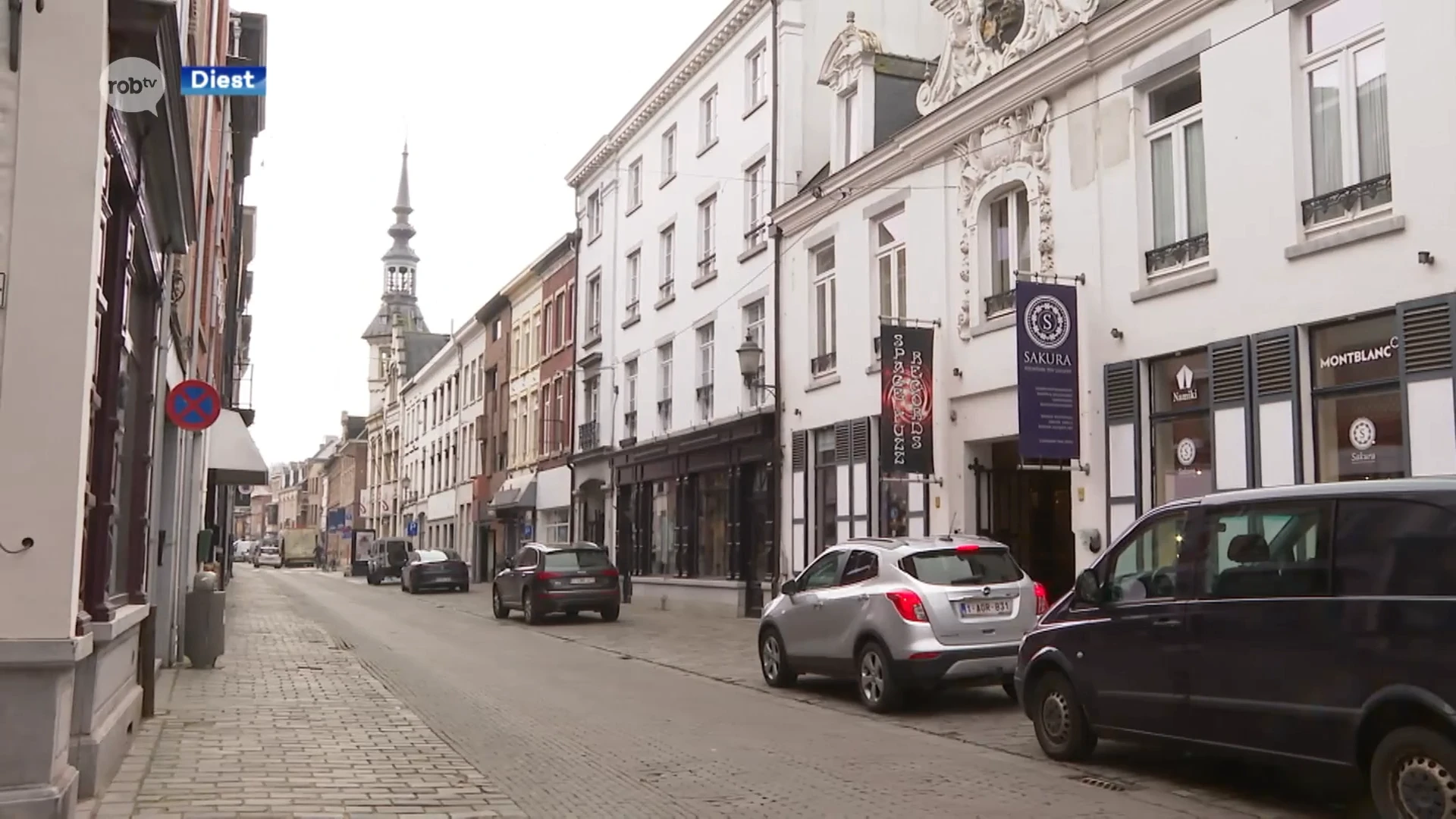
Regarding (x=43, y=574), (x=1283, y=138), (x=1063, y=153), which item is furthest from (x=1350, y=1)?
(x=43, y=574)

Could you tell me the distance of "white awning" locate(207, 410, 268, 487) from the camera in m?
21.5

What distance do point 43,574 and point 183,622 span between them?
425 inches

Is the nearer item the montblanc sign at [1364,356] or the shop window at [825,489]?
the montblanc sign at [1364,356]

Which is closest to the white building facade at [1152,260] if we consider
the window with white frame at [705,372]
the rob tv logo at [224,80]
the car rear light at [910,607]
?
the car rear light at [910,607]

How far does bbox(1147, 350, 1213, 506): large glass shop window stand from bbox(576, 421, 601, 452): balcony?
918 inches

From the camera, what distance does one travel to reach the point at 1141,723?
8609mm

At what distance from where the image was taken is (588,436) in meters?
38.1

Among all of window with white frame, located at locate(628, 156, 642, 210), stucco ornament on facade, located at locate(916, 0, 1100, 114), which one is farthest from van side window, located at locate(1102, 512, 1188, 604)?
window with white frame, located at locate(628, 156, 642, 210)

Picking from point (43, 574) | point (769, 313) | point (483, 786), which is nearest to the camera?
point (43, 574)

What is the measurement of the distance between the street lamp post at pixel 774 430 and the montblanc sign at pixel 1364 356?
13.1m

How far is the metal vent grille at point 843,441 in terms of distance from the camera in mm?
22438

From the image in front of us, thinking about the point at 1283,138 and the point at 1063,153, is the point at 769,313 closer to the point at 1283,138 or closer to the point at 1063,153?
the point at 1063,153

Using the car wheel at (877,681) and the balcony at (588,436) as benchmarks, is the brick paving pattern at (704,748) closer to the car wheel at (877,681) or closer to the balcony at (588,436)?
the car wheel at (877,681)

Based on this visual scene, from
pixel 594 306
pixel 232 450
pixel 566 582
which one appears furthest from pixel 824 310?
pixel 594 306
